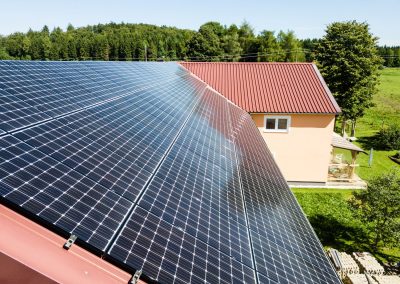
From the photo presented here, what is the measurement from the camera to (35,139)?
5.79m

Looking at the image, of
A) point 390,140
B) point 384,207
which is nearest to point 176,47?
point 390,140

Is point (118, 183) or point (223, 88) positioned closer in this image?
point (118, 183)

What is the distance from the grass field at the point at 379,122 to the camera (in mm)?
31928

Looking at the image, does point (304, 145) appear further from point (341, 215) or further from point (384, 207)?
point (384, 207)

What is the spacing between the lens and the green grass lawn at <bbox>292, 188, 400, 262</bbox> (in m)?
17.5

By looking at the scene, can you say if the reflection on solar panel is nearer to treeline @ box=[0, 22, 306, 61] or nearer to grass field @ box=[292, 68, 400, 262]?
grass field @ box=[292, 68, 400, 262]

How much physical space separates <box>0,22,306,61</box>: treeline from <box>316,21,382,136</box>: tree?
155 ft

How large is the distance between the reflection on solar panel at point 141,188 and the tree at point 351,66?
34.3m

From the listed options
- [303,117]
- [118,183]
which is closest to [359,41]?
[303,117]

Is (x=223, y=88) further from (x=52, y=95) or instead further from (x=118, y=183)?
(x=118, y=183)

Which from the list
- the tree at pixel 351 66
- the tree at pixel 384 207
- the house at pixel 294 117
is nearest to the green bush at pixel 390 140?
the tree at pixel 351 66

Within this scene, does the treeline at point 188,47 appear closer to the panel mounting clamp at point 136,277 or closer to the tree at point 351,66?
the tree at point 351,66

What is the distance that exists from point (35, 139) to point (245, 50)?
10686 centimetres

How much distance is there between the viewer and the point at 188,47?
325ft
